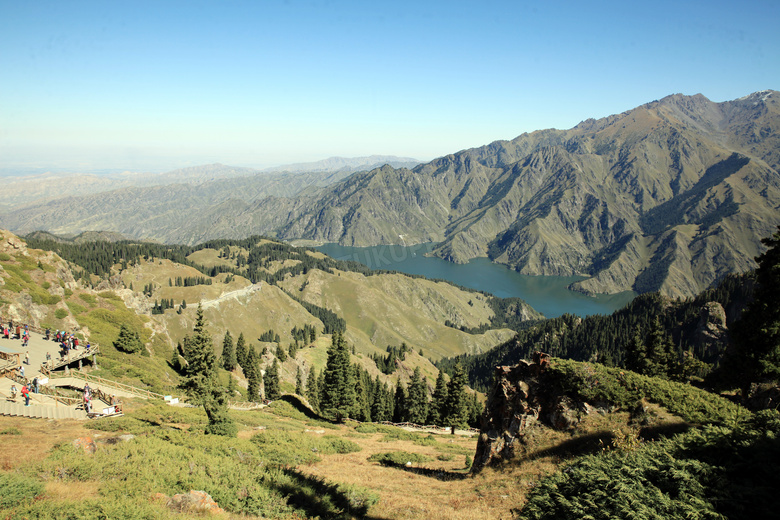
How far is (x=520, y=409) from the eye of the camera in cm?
2820

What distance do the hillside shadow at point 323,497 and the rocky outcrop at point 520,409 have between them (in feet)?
33.2

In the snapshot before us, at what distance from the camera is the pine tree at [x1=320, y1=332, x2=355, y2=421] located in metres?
62.0

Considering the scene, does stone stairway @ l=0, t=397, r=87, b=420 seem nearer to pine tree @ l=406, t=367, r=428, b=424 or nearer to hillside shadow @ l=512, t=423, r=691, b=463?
hillside shadow @ l=512, t=423, r=691, b=463

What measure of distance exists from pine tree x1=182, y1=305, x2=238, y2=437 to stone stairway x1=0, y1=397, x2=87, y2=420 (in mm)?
10092

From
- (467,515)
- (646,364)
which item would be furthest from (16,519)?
(646,364)

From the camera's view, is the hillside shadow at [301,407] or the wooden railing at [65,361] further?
the hillside shadow at [301,407]

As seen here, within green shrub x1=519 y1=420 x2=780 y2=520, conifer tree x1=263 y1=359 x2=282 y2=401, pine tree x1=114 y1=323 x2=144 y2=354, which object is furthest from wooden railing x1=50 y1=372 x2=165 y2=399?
conifer tree x1=263 y1=359 x2=282 y2=401

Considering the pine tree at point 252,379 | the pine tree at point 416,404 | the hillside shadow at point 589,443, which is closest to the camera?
the hillside shadow at point 589,443

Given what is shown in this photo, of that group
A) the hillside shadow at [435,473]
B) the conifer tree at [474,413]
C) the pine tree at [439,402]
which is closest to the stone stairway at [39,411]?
the hillside shadow at [435,473]

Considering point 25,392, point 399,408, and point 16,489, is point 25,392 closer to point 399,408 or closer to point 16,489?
point 16,489

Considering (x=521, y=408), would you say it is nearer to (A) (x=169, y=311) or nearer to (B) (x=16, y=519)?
(B) (x=16, y=519)

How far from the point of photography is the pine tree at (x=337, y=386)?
2441 inches

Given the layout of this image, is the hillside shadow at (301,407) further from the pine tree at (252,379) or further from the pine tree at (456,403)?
the pine tree at (456,403)

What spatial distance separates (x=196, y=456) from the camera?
23.8m
